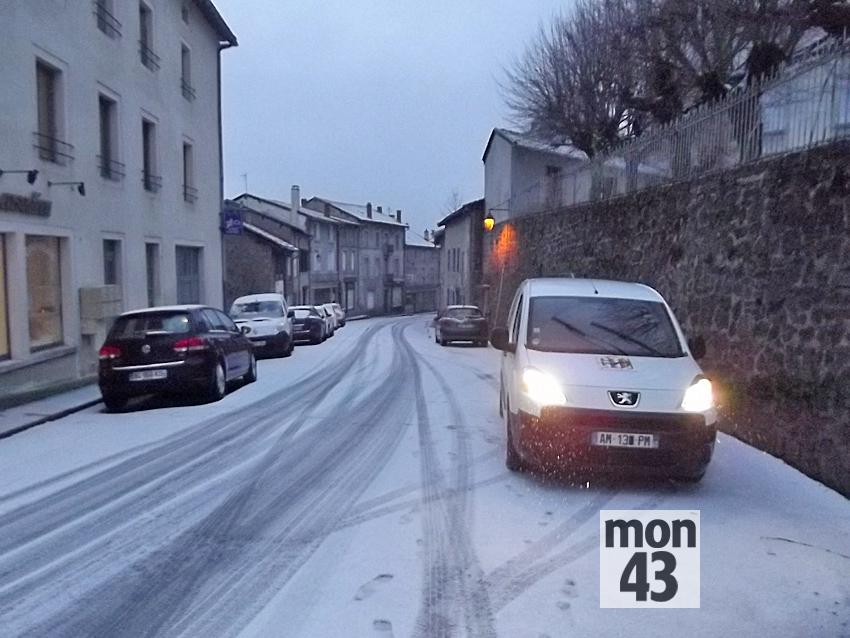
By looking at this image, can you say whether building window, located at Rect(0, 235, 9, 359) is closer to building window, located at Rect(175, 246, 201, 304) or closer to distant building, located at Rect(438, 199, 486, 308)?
building window, located at Rect(175, 246, 201, 304)

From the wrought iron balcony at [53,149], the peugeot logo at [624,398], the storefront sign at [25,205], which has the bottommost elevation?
the peugeot logo at [624,398]

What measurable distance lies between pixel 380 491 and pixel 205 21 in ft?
65.4

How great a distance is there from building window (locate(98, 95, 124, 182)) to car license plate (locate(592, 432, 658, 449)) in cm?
1294

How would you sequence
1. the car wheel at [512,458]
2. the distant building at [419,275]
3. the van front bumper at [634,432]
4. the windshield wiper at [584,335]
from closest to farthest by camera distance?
the van front bumper at [634,432]
the car wheel at [512,458]
the windshield wiper at [584,335]
the distant building at [419,275]

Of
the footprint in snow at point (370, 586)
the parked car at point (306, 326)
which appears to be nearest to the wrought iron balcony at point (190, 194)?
the parked car at point (306, 326)

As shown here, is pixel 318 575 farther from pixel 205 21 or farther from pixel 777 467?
pixel 205 21

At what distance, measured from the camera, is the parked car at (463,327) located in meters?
23.2

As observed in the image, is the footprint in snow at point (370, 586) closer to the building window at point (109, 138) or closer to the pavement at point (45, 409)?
the pavement at point (45, 409)

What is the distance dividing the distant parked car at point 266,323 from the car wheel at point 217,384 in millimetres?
7106

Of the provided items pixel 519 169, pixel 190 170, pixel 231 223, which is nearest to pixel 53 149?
pixel 190 170

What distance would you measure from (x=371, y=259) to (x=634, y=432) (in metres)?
63.0

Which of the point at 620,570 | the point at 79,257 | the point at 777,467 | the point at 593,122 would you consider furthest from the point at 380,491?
the point at 593,122

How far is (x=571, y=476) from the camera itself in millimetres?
6152

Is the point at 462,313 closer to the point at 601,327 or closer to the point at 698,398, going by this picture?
the point at 601,327
